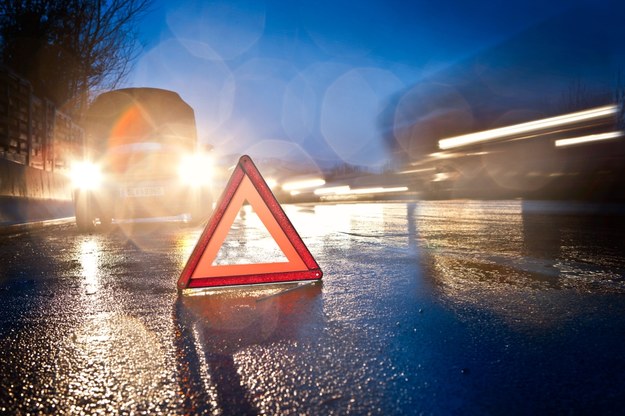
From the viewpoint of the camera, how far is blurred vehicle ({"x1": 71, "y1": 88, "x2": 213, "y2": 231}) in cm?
893

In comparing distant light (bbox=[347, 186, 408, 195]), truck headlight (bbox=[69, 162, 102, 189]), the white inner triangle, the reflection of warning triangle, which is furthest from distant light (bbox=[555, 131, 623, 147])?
truck headlight (bbox=[69, 162, 102, 189])

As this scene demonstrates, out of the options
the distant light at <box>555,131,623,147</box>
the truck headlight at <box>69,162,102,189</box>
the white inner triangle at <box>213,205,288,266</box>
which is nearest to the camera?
the white inner triangle at <box>213,205,288,266</box>

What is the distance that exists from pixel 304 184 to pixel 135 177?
1773cm

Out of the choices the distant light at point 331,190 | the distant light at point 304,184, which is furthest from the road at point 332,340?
the distant light at point 304,184

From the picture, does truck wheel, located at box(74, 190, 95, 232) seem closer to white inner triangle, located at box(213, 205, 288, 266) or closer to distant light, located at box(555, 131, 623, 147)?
white inner triangle, located at box(213, 205, 288, 266)

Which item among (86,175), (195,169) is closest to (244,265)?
(195,169)

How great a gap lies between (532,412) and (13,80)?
13.7 meters

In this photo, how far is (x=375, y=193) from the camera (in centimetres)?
2250

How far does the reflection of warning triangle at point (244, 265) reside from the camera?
3391 millimetres

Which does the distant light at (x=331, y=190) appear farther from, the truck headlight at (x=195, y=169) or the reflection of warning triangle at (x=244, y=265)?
the reflection of warning triangle at (x=244, y=265)

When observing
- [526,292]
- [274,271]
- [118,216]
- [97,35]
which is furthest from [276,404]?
[97,35]

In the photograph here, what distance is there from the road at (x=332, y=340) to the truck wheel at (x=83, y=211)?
181 inches

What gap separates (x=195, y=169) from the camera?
9.51m

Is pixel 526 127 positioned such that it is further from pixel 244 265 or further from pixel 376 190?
pixel 376 190
